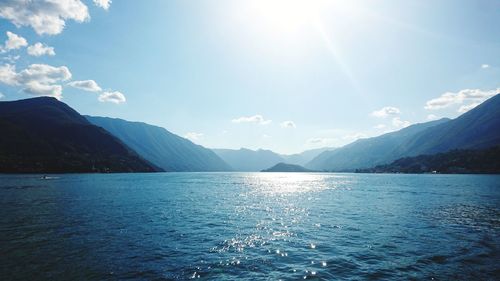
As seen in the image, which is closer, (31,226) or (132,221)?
(31,226)

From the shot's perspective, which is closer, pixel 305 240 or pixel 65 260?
pixel 65 260

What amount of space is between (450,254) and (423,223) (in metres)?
20.8

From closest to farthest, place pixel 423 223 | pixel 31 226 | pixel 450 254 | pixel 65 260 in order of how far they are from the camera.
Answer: pixel 65 260, pixel 450 254, pixel 31 226, pixel 423 223

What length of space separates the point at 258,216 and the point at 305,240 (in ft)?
73.5

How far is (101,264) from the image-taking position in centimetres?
2911

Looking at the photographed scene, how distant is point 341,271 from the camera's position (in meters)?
27.6

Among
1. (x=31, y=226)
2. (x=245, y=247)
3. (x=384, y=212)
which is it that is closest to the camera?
(x=245, y=247)

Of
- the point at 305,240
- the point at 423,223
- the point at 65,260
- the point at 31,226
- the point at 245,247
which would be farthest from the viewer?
the point at 423,223

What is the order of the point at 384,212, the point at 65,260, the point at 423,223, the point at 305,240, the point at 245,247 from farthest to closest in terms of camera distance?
the point at 384,212 < the point at 423,223 < the point at 305,240 < the point at 245,247 < the point at 65,260

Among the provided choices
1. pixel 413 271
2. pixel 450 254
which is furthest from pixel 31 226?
pixel 450 254

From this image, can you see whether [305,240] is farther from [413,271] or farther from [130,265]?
[130,265]

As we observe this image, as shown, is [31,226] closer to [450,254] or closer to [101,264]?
[101,264]

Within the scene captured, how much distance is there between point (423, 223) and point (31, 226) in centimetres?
6423

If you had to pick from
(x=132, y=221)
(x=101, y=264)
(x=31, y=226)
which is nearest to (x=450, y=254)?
(x=101, y=264)
